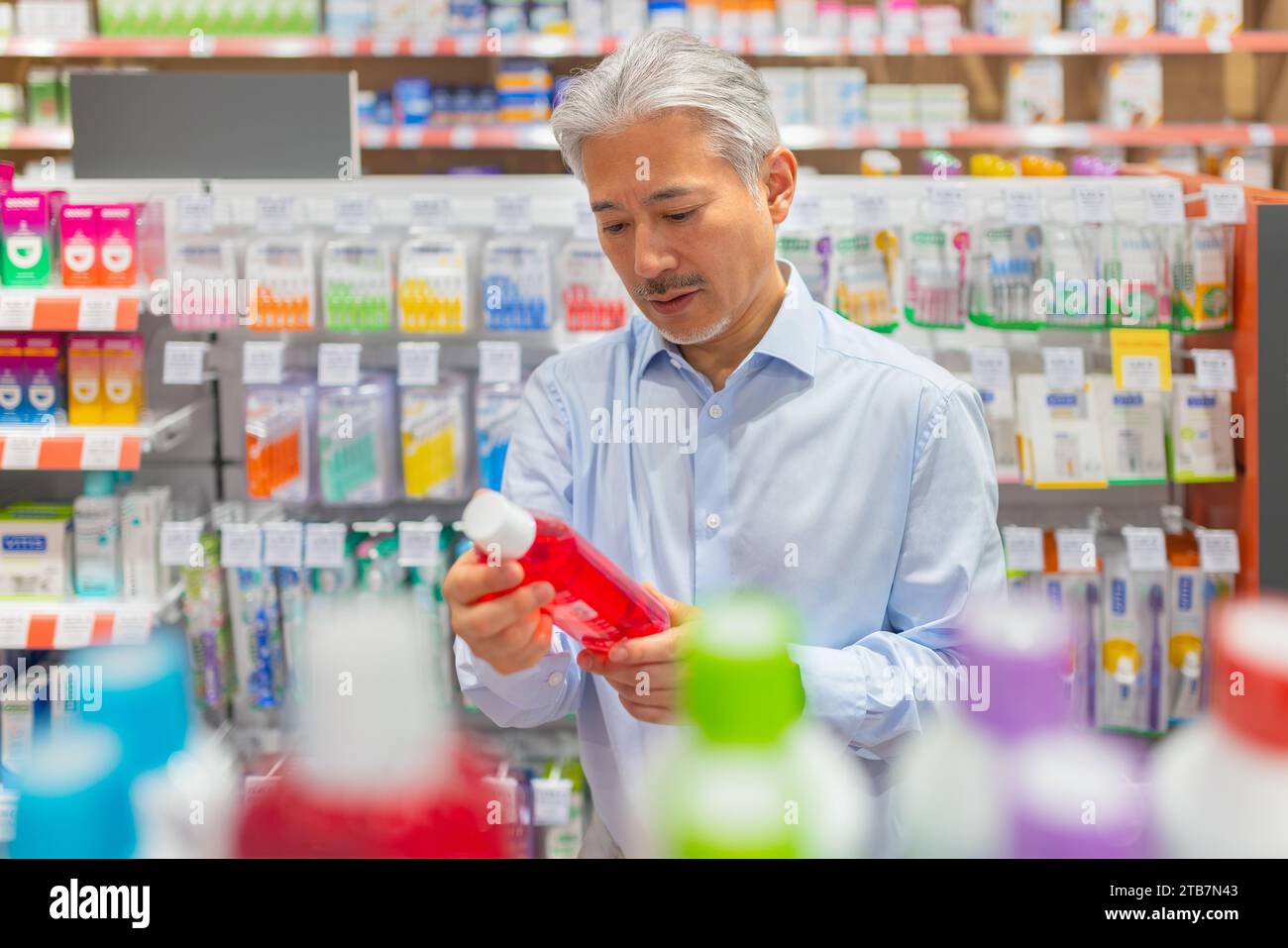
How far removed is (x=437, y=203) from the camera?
259 centimetres

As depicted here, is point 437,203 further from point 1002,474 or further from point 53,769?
point 53,769

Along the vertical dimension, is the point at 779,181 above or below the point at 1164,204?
below

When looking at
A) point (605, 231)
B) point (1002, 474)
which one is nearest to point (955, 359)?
point (1002, 474)

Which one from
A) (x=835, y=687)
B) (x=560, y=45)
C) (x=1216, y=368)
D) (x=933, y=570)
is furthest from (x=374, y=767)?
(x=560, y=45)

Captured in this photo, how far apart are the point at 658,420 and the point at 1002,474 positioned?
1794 mm

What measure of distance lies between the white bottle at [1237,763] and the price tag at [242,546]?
238cm

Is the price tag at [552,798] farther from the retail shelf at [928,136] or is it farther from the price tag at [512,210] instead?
the retail shelf at [928,136]

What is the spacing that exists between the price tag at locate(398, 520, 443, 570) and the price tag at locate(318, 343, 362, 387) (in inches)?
14.0

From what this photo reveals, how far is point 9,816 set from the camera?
609mm

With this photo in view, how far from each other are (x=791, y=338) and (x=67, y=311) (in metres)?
1.95

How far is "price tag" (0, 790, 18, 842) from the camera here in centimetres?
60

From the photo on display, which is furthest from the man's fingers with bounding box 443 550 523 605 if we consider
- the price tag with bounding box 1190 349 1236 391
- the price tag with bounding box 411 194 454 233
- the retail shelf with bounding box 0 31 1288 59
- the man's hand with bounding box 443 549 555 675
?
the retail shelf with bounding box 0 31 1288 59

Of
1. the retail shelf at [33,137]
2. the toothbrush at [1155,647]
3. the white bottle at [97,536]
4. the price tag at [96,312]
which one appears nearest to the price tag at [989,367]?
the toothbrush at [1155,647]

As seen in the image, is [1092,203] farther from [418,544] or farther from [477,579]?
[477,579]
